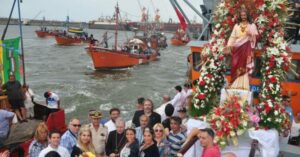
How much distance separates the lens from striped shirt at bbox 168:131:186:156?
676 centimetres

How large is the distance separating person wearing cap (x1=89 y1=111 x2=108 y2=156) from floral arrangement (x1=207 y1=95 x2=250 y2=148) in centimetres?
204

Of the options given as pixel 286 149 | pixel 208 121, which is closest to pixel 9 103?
pixel 208 121

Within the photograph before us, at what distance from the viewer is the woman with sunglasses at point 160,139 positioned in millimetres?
6457

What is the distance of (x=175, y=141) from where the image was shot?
6844mm

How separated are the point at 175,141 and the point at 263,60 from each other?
7.58ft

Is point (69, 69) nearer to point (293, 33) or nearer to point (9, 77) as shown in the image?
point (9, 77)

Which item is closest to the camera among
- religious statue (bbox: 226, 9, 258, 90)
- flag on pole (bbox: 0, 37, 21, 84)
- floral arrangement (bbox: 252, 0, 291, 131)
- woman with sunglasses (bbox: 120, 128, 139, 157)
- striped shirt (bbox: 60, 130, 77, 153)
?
woman with sunglasses (bbox: 120, 128, 139, 157)

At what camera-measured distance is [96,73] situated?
38.9m

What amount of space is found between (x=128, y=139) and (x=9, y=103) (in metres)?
6.04

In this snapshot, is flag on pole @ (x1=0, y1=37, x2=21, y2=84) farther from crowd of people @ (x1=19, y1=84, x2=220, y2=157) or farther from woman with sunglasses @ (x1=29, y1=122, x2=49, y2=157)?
woman with sunglasses @ (x1=29, y1=122, x2=49, y2=157)

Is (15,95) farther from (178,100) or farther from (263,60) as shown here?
(263,60)

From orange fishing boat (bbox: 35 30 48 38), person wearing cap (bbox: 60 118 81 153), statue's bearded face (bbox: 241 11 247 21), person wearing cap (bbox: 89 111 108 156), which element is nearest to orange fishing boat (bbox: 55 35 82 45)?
orange fishing boat (bbox: 35 30 48 38)

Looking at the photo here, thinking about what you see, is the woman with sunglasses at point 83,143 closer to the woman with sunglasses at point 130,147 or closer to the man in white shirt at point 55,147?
the man in white shirt at point 55,147

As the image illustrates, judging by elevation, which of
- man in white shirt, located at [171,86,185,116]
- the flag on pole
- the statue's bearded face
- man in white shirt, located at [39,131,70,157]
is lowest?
man in white shirt, located at [171,86,185,116]
